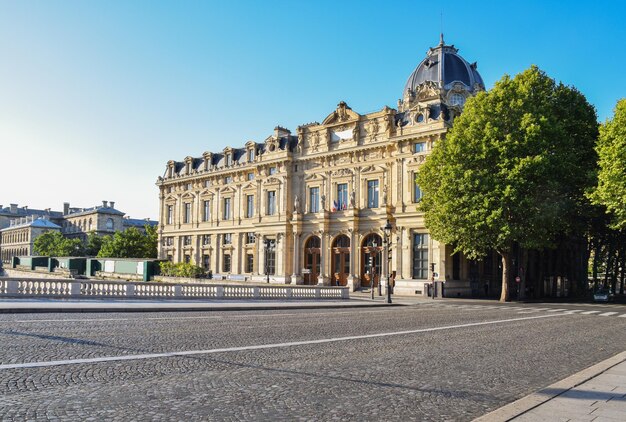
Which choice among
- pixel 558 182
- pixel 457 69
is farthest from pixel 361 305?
pixel 457 69

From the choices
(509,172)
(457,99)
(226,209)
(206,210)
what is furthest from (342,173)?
(457,99)

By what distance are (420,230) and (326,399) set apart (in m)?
43.2

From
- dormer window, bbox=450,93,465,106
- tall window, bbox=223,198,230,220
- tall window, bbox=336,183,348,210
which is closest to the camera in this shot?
tall window, bbox=336,183,348,210

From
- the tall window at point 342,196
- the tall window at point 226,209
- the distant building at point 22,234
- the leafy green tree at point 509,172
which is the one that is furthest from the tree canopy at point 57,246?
Answer: the leafy green tree at point 509,172

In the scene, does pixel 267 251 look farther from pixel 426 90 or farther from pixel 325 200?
pixel 426 90

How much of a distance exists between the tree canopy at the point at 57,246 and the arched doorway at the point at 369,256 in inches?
3404

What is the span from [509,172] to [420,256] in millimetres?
13652

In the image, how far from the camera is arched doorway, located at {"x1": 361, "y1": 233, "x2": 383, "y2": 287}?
174 ft

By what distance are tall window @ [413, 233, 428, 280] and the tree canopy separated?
304ft

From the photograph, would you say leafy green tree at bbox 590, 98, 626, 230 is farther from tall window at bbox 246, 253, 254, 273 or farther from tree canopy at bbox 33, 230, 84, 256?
tree canopy at bbox 33, 230, 84, 256

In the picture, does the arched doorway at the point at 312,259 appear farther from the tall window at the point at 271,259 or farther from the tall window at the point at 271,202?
the tall window at the point at 271,202

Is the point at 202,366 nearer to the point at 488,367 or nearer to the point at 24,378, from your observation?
the point at 24,378

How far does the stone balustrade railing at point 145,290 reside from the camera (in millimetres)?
25953

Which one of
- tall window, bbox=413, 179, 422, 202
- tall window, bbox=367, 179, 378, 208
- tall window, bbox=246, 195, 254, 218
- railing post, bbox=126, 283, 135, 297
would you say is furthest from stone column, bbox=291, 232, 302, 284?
railing post, bbox=126, 283, 135, 297
